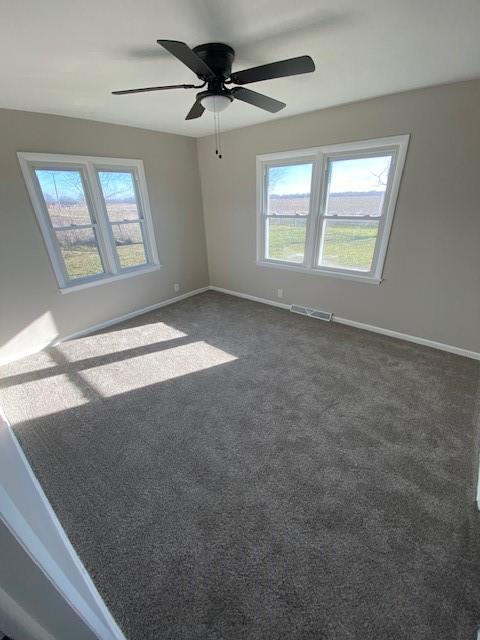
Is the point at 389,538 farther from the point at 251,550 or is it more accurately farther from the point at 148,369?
the point at 148,369

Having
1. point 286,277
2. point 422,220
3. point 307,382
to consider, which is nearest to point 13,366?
point 307,382

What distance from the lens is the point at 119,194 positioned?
3695 millimetres

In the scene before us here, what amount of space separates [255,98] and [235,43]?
318 millimetres

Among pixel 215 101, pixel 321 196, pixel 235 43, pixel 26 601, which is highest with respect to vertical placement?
pixel 235 43

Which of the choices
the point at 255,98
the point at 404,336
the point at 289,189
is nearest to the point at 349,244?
Answer: the point at 289,189

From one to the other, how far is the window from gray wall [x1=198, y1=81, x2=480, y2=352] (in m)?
1.53

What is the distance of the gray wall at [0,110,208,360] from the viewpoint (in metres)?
2.79

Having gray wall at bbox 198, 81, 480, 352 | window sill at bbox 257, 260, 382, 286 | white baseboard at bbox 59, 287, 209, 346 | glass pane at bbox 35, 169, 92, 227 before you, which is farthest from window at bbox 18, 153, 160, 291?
window sill at bbox 257, 260, 382, 286

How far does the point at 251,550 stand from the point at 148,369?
1.89 m

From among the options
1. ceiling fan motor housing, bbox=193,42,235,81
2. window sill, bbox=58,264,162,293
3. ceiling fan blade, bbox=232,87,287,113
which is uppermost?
ceiling fan motor housing, bbox=193,42,235,81

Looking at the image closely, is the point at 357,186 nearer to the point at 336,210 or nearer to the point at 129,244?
the point at 336,210

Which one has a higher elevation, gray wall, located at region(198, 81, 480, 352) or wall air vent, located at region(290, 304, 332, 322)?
gray wall, located at region(198, 81, 480, 352)

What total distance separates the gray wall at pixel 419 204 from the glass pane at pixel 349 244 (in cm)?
23

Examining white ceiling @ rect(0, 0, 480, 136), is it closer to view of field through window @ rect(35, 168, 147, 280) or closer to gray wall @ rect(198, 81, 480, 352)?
gray wall @ rect(198, 81, 480, 352)
